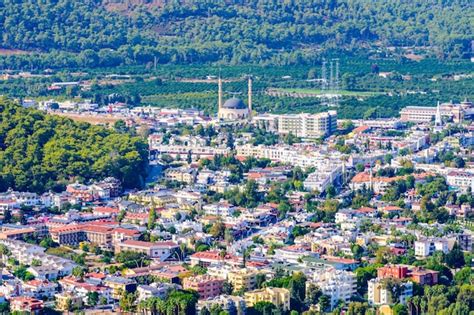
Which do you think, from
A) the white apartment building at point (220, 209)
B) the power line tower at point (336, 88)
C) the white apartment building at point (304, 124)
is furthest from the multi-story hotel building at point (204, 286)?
the power line tower at point (336, 88)

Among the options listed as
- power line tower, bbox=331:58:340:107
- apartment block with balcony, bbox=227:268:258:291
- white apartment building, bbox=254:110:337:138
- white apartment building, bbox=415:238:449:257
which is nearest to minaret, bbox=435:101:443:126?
white apartment building, bbox=254:110:337:138

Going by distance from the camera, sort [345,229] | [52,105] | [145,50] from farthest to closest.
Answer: [145,50] < [52,105] < [345,229]

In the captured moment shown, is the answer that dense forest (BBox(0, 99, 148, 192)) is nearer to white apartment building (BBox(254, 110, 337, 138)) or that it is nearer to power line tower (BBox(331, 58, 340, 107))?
white apartment building (BBox(254, 110, 337, 138))

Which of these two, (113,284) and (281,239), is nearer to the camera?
(113,284)

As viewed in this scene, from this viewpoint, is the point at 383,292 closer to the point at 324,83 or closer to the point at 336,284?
the point at 336,284

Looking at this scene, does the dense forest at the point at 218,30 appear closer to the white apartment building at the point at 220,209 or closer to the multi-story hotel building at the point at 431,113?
the multi-story hotel building at the point at 431,113

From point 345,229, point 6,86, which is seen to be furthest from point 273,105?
point 345,229

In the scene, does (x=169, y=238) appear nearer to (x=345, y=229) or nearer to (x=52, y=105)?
(x=345, y=229)

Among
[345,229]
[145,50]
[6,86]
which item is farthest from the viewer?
[145,50]
